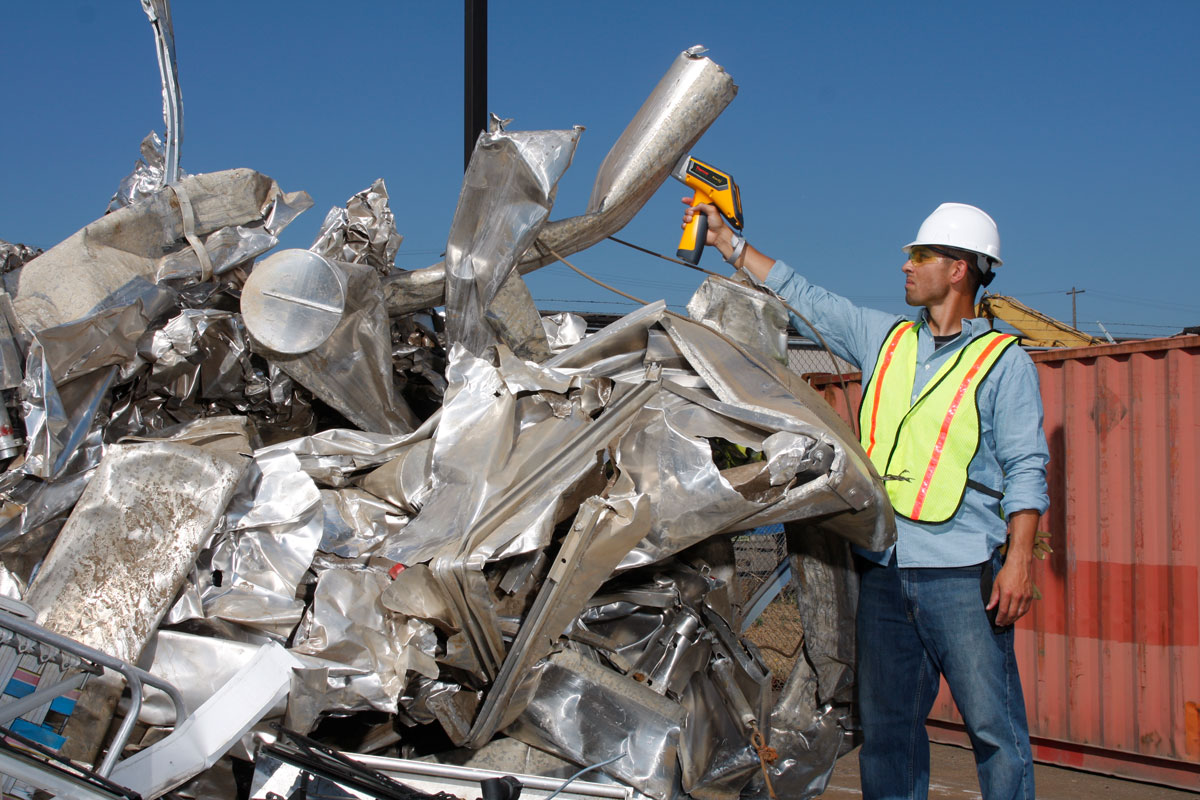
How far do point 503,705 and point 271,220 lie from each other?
1611 millimetres

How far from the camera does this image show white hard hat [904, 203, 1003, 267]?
2693 mm

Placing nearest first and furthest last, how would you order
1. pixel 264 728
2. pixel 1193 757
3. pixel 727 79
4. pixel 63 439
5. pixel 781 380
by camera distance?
pixel 264 728 → pixel 63 439 → pixel 781 380 → pixel 727 79 → pixel 1193 757

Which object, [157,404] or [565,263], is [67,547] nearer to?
[157,404]

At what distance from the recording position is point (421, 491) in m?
2.31

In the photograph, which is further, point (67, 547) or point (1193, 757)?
point (1193, 757)

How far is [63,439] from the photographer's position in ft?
7.41

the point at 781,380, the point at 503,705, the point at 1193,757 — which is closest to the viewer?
the point at 503,705

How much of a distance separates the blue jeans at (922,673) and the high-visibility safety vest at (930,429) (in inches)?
7.5

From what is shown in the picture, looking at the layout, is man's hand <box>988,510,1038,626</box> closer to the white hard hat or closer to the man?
the man

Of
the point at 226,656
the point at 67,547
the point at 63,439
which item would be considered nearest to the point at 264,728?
the point at 226,656

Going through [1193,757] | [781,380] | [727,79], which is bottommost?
[1193,757]

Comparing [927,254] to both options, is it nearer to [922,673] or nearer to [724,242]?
[724,242]

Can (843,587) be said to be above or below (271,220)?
below

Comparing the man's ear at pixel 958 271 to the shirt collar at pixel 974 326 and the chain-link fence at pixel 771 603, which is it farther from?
the chain-link fence at pixel 771 603
